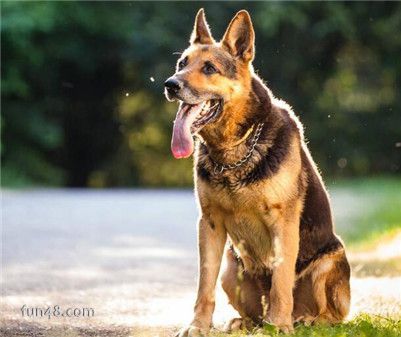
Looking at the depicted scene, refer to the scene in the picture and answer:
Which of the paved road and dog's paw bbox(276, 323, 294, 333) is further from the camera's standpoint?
the paved road

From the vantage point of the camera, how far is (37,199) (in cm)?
2092

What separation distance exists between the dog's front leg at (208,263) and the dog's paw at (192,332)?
0.48ft

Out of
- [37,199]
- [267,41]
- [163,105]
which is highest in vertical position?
Answer: [267,41]

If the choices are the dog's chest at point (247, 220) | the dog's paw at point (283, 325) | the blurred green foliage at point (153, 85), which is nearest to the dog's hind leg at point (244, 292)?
the dog's chest at point (247, 220)

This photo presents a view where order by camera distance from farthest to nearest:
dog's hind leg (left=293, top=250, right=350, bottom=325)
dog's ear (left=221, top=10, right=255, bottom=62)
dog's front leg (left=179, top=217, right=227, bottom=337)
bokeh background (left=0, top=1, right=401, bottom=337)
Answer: bokeh background (left=0, top=1, right=401, bottom=337) < dog's hind leg (left=293, top=250, right=350, bottom=325) < dog's ear (left=221, top=10, right=255, bottom=62) < dog's front leg (left=179, top=217, right=227, bottom=337)

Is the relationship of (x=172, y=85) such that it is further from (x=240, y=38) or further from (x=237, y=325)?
(x=237, y=325)

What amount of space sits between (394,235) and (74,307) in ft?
21.3

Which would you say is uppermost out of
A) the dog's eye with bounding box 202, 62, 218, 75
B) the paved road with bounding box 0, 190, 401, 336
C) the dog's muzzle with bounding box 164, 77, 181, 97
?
the dog's eye with bounding box 202, 62, 218, 75

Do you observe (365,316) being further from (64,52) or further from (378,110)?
(378,110)

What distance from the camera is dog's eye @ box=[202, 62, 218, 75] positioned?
21.4 ft

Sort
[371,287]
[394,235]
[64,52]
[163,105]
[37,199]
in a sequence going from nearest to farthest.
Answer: [371,287], [394,235], [37,199], [64,52], [163,105]

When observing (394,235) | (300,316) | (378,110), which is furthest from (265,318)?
(378,110)

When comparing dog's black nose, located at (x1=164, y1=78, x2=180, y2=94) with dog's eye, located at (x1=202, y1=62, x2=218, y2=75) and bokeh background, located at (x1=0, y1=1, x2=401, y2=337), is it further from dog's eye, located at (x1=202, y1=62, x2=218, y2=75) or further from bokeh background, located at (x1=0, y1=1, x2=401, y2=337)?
bokeh background, located at (x1=0, y1=1, x2=401, y2=337)

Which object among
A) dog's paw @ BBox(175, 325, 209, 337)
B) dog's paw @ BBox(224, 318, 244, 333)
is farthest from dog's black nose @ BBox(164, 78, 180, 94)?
dog's paw @ BBox(224, 318, 244, 333)
